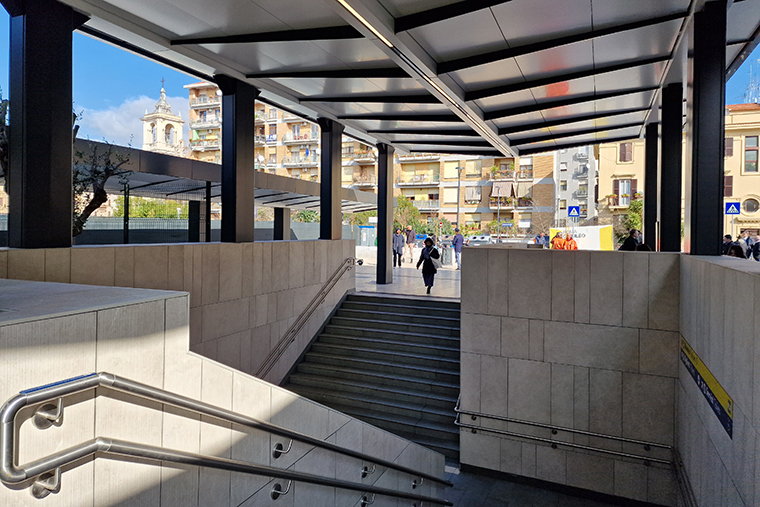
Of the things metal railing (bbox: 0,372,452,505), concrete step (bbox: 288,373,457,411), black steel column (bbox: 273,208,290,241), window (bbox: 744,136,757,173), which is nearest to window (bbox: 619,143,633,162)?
window (bbox: 744,136,757,173)

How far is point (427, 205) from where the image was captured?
162 ft

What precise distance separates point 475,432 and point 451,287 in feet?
22.0

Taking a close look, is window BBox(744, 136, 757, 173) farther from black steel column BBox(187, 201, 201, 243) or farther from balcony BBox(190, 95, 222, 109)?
balcony BBox(190, 95, 222, 109)

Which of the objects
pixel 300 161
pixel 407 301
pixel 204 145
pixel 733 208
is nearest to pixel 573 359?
pixel 407 301

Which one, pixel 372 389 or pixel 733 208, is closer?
pixel 372 389

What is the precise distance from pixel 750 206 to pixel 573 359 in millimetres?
28649

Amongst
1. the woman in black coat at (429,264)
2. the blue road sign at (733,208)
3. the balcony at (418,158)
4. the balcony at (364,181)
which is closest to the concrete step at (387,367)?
the woman in black coat at (429,264)

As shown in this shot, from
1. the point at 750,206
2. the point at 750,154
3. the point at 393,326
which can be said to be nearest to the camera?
the point at 393,326

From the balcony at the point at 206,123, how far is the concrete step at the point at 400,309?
180ft

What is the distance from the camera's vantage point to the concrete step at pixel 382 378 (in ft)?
31.6

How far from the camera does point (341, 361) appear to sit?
1085cm

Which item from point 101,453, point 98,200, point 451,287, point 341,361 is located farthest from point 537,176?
point 101,453

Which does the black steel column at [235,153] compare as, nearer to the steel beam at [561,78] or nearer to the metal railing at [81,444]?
the steel beam at [561,78]

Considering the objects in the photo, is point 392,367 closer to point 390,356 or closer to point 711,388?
point 390,356
